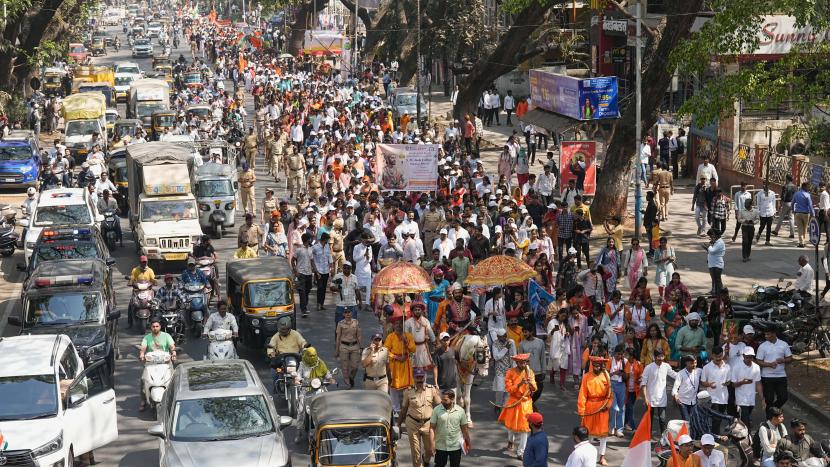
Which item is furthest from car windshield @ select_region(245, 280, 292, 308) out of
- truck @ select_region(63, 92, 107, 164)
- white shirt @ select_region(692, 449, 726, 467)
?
truck @ select_region(63, 92, 107, 164)

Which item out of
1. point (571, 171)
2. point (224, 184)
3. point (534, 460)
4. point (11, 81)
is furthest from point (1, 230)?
point (11, 81)

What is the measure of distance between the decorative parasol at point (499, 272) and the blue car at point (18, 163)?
2425cm

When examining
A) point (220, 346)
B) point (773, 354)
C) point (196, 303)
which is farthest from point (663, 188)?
point (220, 346)

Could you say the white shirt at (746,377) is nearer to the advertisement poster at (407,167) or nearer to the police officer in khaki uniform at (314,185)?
the advertisement poster at (407,167)

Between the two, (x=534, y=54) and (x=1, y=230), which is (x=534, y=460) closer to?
(x=1, y=230)

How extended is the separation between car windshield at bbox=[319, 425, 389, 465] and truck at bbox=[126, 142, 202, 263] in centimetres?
1510

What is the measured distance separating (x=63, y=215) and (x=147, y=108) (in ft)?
85.0

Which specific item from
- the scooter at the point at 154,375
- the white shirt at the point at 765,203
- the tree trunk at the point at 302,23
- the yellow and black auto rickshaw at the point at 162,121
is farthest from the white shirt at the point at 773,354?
the tree trunk at the point at 302,23

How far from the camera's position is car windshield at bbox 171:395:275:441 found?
49.0 feet

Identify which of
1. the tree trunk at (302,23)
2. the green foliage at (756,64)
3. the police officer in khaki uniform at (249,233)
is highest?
the tree trunk at (302,23)

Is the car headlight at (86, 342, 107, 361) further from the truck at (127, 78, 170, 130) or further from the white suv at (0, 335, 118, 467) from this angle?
the truck at (127, 78, 170, 130)

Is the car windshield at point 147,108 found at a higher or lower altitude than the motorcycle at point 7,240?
higher

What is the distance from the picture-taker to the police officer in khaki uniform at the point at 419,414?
15.7 meters

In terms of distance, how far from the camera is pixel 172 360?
19641mm
